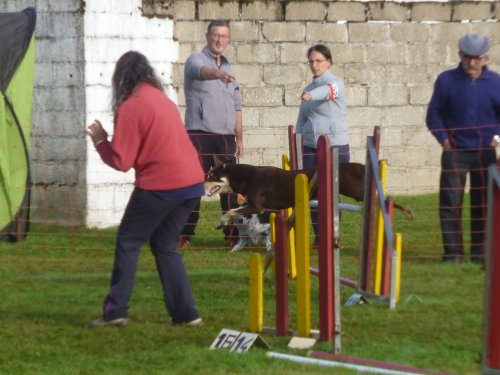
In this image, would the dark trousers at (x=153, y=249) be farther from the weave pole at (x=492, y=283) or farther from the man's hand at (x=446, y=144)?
the man's hand at (x=446, y=144)

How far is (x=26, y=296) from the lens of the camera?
9406 millimetres

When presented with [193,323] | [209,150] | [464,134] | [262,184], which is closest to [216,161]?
[262,184]

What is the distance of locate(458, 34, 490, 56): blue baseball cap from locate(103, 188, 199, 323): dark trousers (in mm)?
3443

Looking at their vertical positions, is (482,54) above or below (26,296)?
above

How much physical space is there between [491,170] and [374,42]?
9715 millimetres

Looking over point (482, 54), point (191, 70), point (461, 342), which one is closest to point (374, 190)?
point (461, 342)

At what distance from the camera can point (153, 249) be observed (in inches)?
324

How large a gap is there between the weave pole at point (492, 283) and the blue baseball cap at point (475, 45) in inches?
193

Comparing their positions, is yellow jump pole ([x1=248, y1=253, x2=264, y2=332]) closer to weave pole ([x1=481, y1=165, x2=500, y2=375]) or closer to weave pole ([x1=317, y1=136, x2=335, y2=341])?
weave pole ([x1=317, y1=136, x2=335, y2=341])

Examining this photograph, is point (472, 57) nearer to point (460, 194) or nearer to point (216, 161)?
point (460, 194)

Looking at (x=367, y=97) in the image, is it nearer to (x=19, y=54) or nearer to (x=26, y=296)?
(x=19, y=54)

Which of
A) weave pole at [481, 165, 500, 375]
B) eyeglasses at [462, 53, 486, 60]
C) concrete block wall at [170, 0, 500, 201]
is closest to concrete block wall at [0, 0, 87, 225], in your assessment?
concrete block wall at [170, 0, 500, 201]

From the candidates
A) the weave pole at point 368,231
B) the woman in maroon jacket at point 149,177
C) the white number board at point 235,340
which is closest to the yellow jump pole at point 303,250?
the white number board at point 235,340

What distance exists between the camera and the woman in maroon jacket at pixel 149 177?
26.1ft
